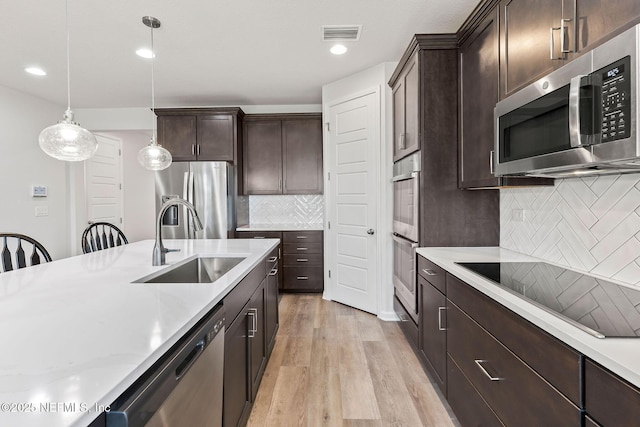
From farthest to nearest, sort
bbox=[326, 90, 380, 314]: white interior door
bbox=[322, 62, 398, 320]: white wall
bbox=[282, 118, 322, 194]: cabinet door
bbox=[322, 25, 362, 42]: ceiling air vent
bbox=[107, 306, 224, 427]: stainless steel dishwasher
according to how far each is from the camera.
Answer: bbox=[282, 118, 322, 194]: cabinet door → bbox=[326, 90, 380, 314]: white interior door → bbox=[322, 62, 398, 320]: white wall → bbox=[322, 25, 362, 42]: ceiling air vent → bbox=[107, 306, 224, 427]: stainless steel dishwasher

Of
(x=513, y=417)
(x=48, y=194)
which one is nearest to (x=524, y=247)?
(x=513, y=417)

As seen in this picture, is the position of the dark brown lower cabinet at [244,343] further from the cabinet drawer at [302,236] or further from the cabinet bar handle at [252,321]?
the cabinet drawer at [302,236]

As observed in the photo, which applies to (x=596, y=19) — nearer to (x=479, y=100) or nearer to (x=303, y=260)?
(x=479, y=100)

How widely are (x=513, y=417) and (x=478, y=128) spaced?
63.2 inches

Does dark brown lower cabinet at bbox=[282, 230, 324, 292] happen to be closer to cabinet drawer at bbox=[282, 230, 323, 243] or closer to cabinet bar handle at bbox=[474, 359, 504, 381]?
cabinet drawer at bbox=[282, 230, 323, 243]

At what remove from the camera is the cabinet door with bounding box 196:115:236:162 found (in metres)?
4.39

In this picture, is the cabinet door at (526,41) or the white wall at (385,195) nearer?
the cabinet door at (526,41)

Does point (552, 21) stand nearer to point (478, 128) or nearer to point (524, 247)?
point (478, 128)

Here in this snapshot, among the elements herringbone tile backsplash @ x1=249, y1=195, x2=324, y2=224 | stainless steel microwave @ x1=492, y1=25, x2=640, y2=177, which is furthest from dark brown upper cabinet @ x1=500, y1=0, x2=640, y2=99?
herringbone tile backsplash @ x1=249, y1=195, x2=324, y2=224

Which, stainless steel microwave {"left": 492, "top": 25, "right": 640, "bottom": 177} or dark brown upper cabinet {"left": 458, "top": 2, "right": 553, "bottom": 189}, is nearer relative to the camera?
stainless steel microwave {"left": 492, "top": 25, "right": 640, "bottom": 177}

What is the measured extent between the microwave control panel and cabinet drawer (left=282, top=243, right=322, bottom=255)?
354cm

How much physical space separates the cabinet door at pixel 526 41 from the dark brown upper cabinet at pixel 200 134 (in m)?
3.32

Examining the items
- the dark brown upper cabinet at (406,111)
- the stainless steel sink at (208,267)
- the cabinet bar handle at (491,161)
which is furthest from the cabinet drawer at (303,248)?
the cabinet bar handle at (491,161)

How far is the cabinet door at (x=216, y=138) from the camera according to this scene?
4.39 meters
